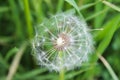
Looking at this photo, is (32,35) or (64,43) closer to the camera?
(64,43)

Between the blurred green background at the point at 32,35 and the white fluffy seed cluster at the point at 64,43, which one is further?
the blurred green background at the point at 32,35

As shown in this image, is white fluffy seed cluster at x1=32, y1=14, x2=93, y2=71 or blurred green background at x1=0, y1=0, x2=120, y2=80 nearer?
white fluffy seed cluster at x1=32, y1=14, x2=93, y2=71

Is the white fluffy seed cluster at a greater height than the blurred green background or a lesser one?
lesser

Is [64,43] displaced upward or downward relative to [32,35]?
downward
